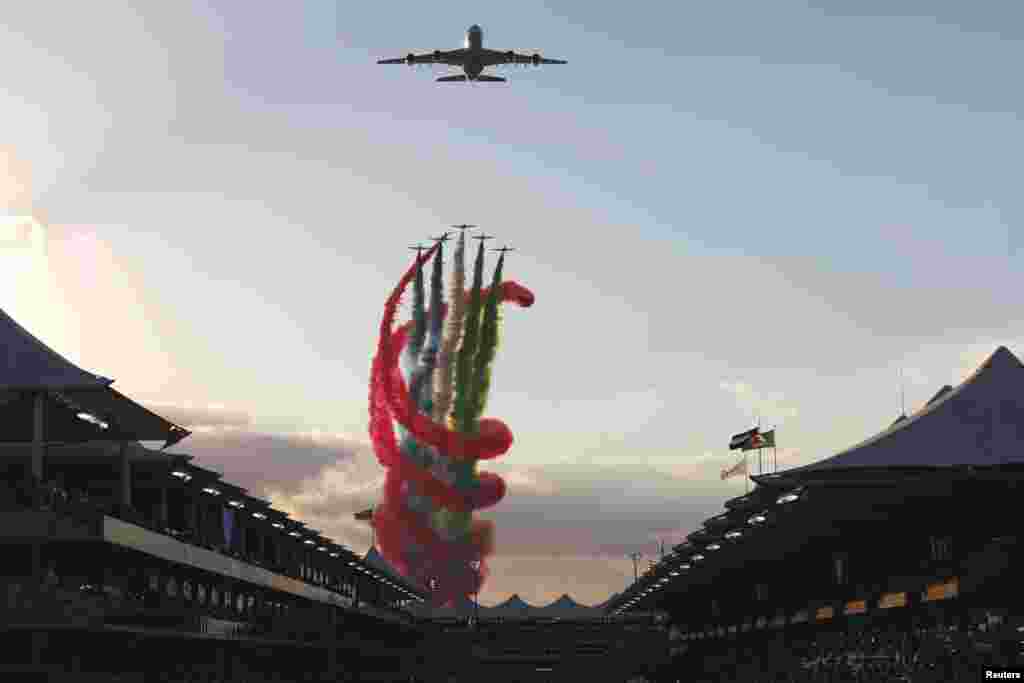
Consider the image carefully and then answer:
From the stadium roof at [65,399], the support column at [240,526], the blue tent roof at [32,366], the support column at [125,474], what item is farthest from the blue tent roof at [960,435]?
the support column at [240,526]

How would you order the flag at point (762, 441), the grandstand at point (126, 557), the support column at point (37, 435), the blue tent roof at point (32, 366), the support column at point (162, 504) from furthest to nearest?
the flag at point (762, 441)
the support column at point (162, 504)
the blue tent roof at point (32, 366)
the support column at point (37, 435)
the grandstand at point (126, 557)

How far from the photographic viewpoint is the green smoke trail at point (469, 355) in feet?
490

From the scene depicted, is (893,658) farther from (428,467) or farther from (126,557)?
(428,467)

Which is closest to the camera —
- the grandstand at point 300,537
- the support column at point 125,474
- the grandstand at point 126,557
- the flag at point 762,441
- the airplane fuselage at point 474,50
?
the grandstand at point 126,557

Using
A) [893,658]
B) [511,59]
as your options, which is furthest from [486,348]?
[893,658]

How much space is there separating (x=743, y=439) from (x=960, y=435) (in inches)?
1235

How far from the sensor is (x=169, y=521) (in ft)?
307

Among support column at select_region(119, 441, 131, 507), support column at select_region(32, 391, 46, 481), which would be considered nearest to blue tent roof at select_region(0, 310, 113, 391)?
support column at select_region(32, 391, 46, 481)

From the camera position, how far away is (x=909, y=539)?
87.7 m

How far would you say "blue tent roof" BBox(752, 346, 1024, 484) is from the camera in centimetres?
7081

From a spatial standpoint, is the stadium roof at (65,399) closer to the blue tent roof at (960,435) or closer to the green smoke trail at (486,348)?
the blue tent roof at (960,435)

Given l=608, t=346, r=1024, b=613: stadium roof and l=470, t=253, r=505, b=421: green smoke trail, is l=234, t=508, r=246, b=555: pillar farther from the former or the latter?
l=470, t=253, r=505, b=421: green smoke trail

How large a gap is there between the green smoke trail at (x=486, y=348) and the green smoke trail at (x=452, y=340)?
213cm

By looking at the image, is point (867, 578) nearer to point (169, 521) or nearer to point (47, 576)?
point (169, 521)
